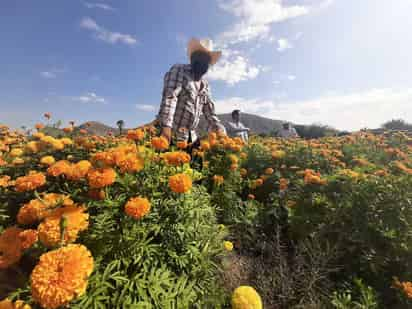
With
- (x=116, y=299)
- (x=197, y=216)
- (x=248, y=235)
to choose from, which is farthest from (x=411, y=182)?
(x=116, y=299)

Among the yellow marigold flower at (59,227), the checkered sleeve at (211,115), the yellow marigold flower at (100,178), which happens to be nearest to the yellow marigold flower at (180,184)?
the yellow marigold flower at (100,178)

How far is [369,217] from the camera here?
1920mm

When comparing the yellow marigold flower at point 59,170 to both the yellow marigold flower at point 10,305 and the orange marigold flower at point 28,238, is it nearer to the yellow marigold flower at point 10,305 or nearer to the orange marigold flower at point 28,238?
the orange marigold flower at point 28,238

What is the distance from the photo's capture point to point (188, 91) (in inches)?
103

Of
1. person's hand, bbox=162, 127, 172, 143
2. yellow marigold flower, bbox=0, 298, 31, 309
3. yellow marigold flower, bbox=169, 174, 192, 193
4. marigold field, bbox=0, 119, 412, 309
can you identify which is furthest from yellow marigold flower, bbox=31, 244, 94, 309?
person's hand, bbox=162, 127, 172, 143

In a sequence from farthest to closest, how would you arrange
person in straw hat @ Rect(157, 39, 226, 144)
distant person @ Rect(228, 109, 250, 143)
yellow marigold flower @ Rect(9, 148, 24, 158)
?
distant person @ Rect(228, 109, 250, 143), person in straw hat @ Rect(157, 39, 226, 144), yellow marigold flower @ Rect(9, 148, 24, 158)

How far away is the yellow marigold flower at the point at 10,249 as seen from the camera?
88cm

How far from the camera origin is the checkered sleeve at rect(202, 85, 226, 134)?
3.09 metres

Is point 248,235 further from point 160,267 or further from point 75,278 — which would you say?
point 75,278

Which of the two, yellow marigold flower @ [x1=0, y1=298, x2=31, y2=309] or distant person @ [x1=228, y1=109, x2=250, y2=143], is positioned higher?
distant person @ [x1=228, y1=109, x2=250, y2=143]

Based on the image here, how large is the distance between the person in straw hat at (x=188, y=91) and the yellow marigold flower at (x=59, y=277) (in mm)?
1729

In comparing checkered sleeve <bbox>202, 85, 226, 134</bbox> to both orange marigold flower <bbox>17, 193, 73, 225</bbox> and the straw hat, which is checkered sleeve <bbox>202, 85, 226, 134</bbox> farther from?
orange marigold flower <bbox>17, 193, 73, 225</bbox>

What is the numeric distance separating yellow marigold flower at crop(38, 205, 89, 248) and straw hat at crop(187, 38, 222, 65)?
2561 millimetres

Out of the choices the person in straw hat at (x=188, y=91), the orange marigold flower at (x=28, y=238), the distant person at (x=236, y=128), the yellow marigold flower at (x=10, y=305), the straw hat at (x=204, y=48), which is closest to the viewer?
the yellow marigold flower at (x=10, y=305)
